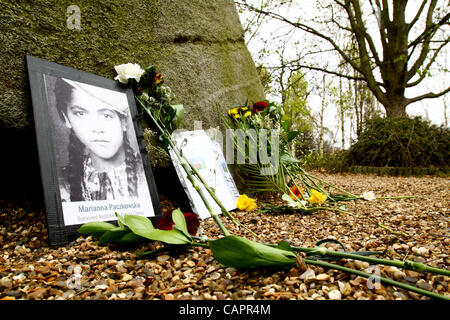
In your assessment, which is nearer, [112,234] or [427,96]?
[112,234]

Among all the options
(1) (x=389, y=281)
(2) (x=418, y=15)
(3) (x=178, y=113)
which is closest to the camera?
(1) (x=389, y=281)

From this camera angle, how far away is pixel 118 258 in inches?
43.5

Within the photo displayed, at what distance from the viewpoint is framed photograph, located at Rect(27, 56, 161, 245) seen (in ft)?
4.50

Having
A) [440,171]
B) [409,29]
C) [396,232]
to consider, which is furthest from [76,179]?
[409,29]

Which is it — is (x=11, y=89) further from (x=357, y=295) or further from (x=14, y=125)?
(x=357, y=295)

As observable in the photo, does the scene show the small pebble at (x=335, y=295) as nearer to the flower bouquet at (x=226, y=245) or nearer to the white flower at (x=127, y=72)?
the flower bouquet at (x=226, y=245)

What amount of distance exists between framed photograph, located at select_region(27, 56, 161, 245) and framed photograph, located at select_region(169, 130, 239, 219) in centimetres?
32

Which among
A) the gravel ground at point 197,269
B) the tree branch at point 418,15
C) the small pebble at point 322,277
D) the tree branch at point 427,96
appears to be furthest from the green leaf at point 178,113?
the tree branch at point 418,15

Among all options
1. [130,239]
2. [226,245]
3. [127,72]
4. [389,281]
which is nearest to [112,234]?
[130,239]

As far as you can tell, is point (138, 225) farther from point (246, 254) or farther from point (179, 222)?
point (246, 254)

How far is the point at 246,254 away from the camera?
0.82 metres

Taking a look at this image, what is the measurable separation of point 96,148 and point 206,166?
0.85 meters

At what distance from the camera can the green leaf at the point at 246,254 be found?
0.82 metres

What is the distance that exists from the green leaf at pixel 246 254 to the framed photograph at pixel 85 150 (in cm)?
82
